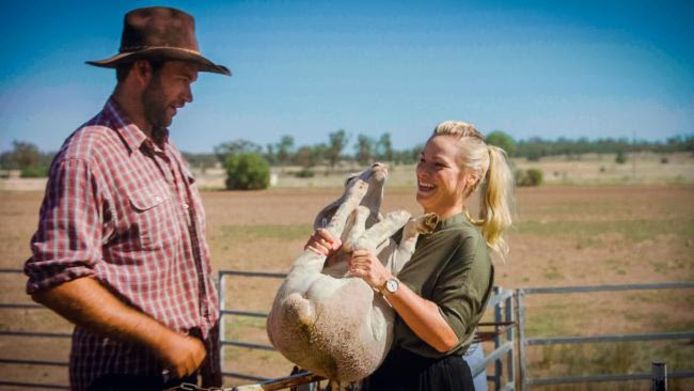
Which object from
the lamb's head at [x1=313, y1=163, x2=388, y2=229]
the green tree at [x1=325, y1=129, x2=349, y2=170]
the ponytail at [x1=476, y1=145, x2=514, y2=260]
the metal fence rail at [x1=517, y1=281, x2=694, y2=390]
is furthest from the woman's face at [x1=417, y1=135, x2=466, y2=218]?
the green tree at [x1=325, y1=129, x2=349, y2=170]

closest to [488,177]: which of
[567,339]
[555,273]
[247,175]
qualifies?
[567,339]

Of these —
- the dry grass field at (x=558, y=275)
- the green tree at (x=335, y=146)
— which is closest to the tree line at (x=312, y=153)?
the green tree at (x=335, y=146)

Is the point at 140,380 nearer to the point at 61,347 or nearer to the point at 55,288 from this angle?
the point at 55,288

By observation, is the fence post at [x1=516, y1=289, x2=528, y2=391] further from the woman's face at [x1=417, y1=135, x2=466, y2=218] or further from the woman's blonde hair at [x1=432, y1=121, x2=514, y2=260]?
the woman's face at [x1=417, y1=135, x2=466, y2=218]

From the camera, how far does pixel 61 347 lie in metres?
8.51

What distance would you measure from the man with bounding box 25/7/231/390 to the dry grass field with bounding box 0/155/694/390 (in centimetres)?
476

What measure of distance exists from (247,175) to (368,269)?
190ft

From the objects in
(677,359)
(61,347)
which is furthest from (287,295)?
(61,347)

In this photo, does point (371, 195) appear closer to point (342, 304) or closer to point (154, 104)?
point (342, 304)

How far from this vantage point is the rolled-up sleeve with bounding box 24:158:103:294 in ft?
5.62

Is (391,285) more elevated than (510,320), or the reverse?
(391,285)

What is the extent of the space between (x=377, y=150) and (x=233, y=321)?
10156cm

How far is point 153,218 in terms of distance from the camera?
6.46 ft

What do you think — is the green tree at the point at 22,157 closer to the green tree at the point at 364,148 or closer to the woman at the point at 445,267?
the green tree at the point at 364,148
